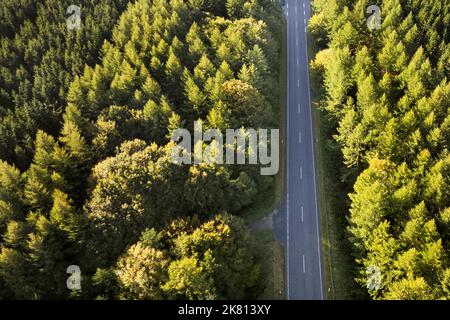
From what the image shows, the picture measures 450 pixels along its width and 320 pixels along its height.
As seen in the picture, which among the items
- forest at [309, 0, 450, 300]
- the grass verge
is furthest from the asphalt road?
forest at [309, 0, 450, 300]

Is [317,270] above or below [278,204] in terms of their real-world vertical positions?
below

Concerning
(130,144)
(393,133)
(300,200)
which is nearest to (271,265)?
(300,200)

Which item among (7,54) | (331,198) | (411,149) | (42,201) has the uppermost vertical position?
(7,54)

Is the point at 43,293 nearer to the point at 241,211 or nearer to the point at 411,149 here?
the point at 241,211

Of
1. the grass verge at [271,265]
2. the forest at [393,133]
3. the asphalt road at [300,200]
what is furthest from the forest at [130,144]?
the asphalt road at [300,200]
